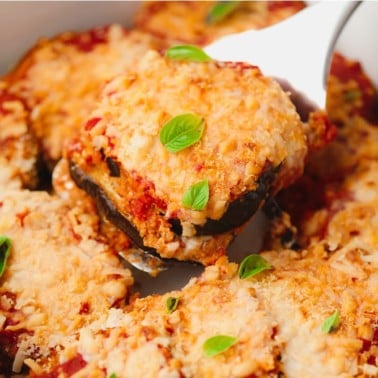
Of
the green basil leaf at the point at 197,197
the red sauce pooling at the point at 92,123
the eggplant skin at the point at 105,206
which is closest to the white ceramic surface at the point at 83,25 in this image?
the eggplant skin at the point at 105,206

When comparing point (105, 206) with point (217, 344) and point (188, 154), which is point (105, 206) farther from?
point (217, 344)

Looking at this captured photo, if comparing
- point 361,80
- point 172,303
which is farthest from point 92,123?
point 361,80

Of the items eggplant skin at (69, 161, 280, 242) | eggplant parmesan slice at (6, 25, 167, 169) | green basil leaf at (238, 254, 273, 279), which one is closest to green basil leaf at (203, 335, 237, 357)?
green basil leaf at (238, 254, 273, 279)

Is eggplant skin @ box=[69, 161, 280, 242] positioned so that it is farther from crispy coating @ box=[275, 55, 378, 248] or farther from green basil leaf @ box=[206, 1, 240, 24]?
green basil leaf @ box=[206, 1, 240, 24]

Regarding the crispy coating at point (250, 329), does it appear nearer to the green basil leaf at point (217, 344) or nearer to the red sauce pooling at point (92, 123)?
the green basil leaf at point (217, 344)

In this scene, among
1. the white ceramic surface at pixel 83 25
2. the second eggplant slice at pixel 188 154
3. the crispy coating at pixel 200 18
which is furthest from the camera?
the crispy coating at pixel 200 18

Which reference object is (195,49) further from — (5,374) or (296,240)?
(5,374)
